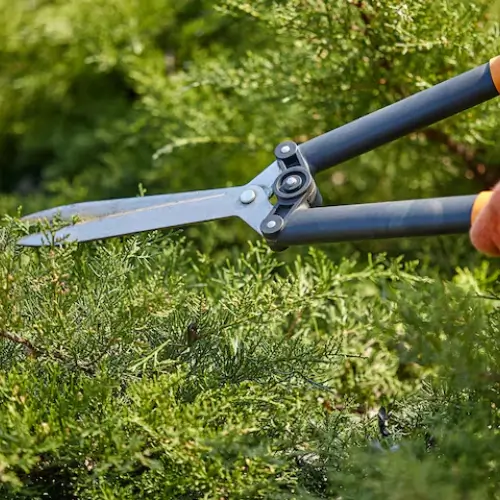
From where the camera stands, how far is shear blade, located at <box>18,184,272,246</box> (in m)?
0.67

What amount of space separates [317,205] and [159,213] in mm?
139

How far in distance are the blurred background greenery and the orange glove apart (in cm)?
39

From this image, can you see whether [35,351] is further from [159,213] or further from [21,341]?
[159,213]

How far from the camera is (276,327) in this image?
738 mm

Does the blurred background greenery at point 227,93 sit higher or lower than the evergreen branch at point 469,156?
higher

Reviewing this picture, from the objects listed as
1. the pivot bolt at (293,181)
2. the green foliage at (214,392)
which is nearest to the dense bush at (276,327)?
the green foliage at (214,392)

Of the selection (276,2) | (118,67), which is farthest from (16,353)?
(118,67)

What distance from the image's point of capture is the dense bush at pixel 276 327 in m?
0.53

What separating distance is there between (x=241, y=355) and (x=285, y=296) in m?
0.08

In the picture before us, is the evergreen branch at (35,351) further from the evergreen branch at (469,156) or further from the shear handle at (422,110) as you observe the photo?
the evergreen branch at (469,156)

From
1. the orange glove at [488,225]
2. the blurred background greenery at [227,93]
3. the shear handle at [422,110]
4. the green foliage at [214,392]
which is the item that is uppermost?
the blurred background greenery at [227,93]

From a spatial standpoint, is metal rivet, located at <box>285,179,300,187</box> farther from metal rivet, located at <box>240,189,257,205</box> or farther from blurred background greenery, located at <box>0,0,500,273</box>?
blurred background greenery, located at <box>0,0,500,273</box>

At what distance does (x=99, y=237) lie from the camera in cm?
70

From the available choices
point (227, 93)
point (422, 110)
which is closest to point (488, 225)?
point (422, 110)
